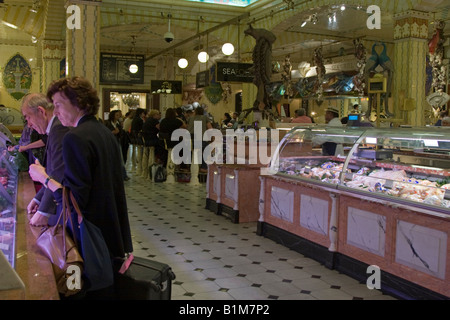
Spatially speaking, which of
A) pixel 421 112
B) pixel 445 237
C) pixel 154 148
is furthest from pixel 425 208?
pixel 154 148

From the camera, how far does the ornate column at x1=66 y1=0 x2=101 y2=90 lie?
7.75m

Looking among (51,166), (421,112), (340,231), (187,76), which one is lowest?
(340,231)

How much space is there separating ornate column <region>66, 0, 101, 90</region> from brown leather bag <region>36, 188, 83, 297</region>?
600 cm

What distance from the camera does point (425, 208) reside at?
3.70m

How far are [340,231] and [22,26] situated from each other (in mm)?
13228

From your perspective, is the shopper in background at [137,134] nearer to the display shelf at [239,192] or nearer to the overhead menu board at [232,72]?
the overhead menu board at [232,72]

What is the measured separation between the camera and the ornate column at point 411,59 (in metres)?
8.40

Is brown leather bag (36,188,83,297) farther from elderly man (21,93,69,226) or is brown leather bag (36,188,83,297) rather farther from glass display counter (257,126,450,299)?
glass display counter (257,126,450,299)

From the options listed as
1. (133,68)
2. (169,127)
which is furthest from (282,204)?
(133,68)

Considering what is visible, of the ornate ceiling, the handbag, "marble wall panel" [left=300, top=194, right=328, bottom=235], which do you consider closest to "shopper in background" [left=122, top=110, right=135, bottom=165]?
the ornate ceiling

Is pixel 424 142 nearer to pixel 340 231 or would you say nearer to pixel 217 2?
pixel 340 231

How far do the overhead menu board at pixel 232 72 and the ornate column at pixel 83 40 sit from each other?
445 centimetres

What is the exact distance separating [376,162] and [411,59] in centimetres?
433

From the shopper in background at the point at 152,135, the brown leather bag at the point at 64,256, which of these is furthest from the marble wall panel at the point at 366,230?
the shopper in background at the point at 152,135
